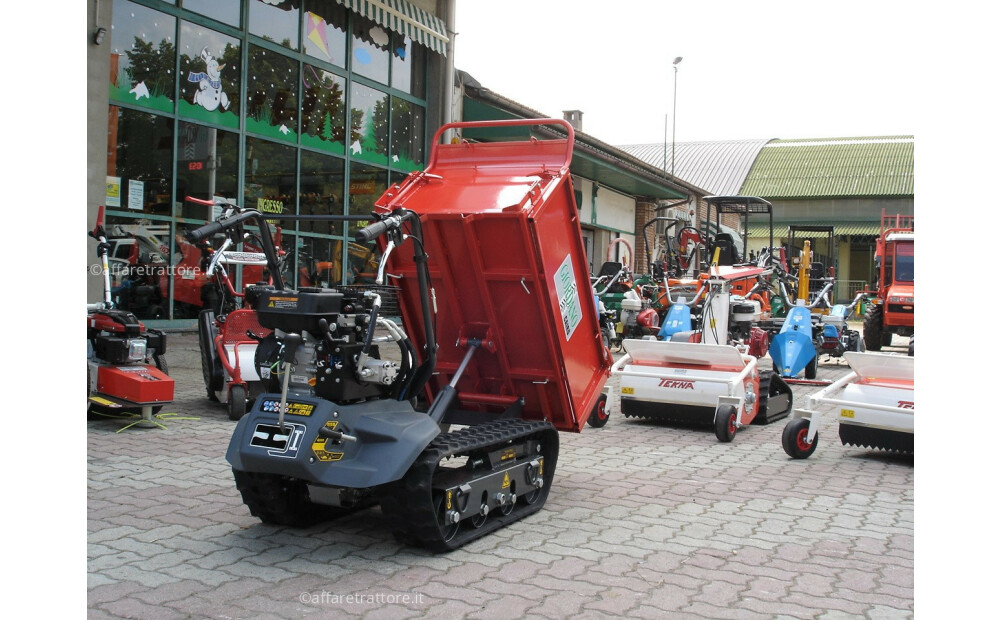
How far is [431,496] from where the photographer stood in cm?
435

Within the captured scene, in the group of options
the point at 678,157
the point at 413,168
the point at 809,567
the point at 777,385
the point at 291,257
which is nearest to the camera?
the point at 809,567

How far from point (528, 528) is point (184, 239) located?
8684 mm

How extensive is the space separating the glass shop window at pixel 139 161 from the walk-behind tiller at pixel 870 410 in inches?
332

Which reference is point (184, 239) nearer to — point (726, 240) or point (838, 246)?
point (726, 240)

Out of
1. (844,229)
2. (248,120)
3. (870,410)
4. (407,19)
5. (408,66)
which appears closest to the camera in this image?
(870,410)

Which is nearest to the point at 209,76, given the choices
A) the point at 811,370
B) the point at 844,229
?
the point at 811,370

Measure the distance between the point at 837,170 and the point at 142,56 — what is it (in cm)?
3473

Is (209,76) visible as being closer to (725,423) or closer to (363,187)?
(363,187)

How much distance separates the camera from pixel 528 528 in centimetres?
503

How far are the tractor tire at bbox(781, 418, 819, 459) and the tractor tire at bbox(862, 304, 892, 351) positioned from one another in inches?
486

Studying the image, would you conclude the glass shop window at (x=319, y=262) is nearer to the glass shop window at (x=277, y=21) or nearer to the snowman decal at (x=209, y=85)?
the snowman decal at (x=209, y=85)

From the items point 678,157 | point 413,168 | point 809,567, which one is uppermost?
point 678,157

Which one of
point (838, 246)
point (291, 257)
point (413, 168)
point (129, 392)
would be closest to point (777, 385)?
point (129, 392)

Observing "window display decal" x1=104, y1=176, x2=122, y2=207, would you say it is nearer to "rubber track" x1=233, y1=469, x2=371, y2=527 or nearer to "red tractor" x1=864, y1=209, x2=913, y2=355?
"rubber track" x1=233, y1=469, x2=371, y2=527
